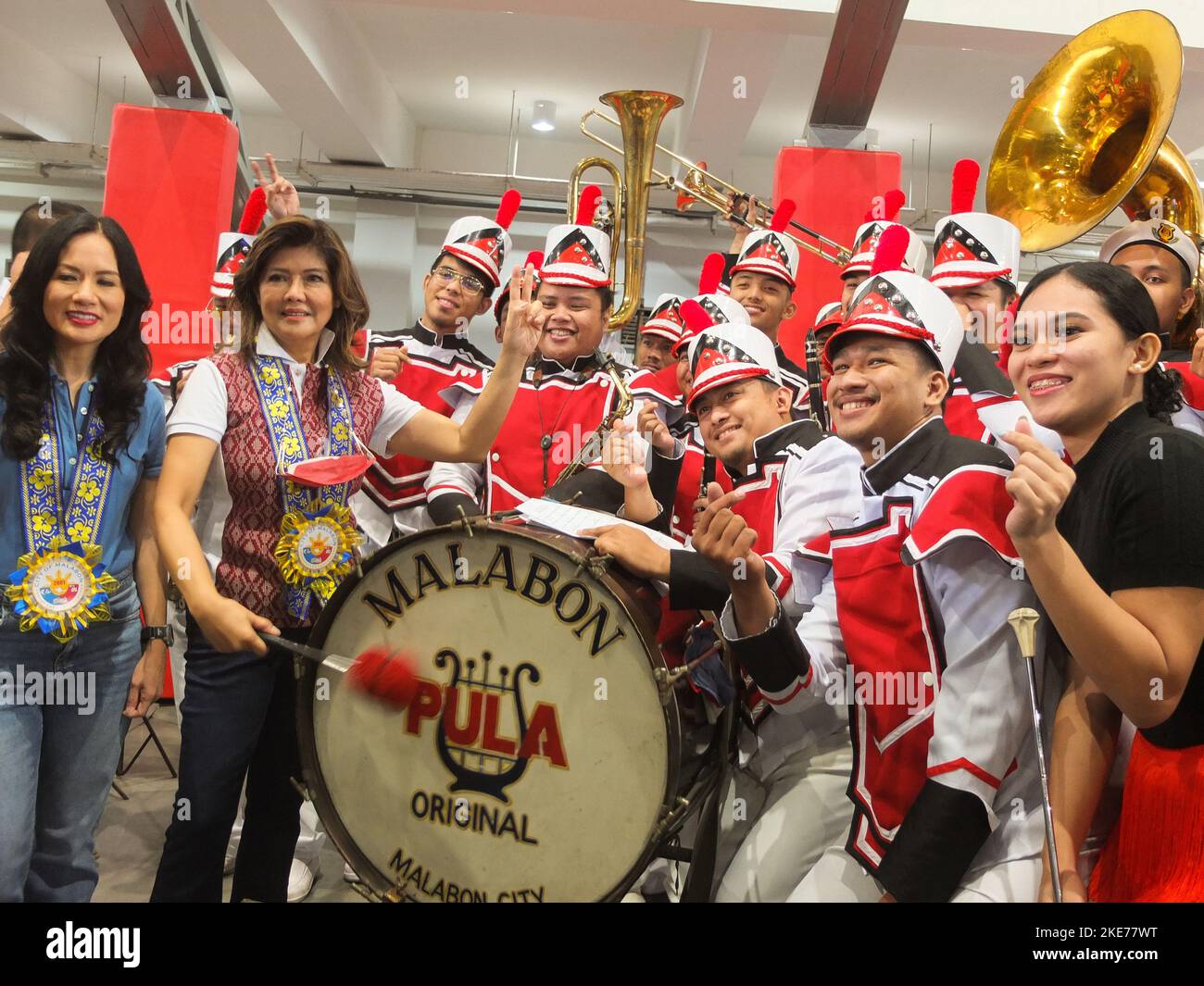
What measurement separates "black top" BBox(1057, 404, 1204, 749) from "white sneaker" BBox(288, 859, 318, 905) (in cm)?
284

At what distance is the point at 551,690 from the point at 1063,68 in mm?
3372

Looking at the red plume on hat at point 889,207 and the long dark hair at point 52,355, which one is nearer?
the long dark hair at point 52,355

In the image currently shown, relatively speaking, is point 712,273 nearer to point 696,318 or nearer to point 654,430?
point 696,318

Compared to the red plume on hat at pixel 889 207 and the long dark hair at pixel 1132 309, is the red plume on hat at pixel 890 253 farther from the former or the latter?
the red plume on hat at pixel 889 207

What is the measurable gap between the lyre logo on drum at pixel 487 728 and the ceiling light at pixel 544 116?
350 inches

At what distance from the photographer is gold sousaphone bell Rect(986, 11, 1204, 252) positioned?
365 cm

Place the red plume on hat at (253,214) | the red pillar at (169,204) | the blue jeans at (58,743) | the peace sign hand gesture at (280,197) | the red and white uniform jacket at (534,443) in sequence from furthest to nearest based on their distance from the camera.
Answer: the red pillar at (169,204), the red plume on hat at (253,214), the red and white uniform jacket at (534,443), the peace sign hand gesture at (280,197), the blue jeans at (58,743)

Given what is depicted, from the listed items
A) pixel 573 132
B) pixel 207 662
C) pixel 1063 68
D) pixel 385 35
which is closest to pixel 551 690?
pixel 207 662

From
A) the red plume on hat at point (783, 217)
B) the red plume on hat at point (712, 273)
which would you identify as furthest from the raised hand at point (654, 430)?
the red plume on hat at point (783, 217)

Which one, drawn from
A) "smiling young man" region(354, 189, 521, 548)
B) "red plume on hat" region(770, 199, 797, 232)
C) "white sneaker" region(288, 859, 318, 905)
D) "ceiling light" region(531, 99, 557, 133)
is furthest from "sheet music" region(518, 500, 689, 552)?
"ceiling light" region(531, 99, 557, 133)

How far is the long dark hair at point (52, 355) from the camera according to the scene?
2.39 metres

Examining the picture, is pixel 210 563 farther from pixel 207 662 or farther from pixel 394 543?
pixel 394 543

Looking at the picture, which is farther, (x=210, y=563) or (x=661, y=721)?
(x=210, y=563)
